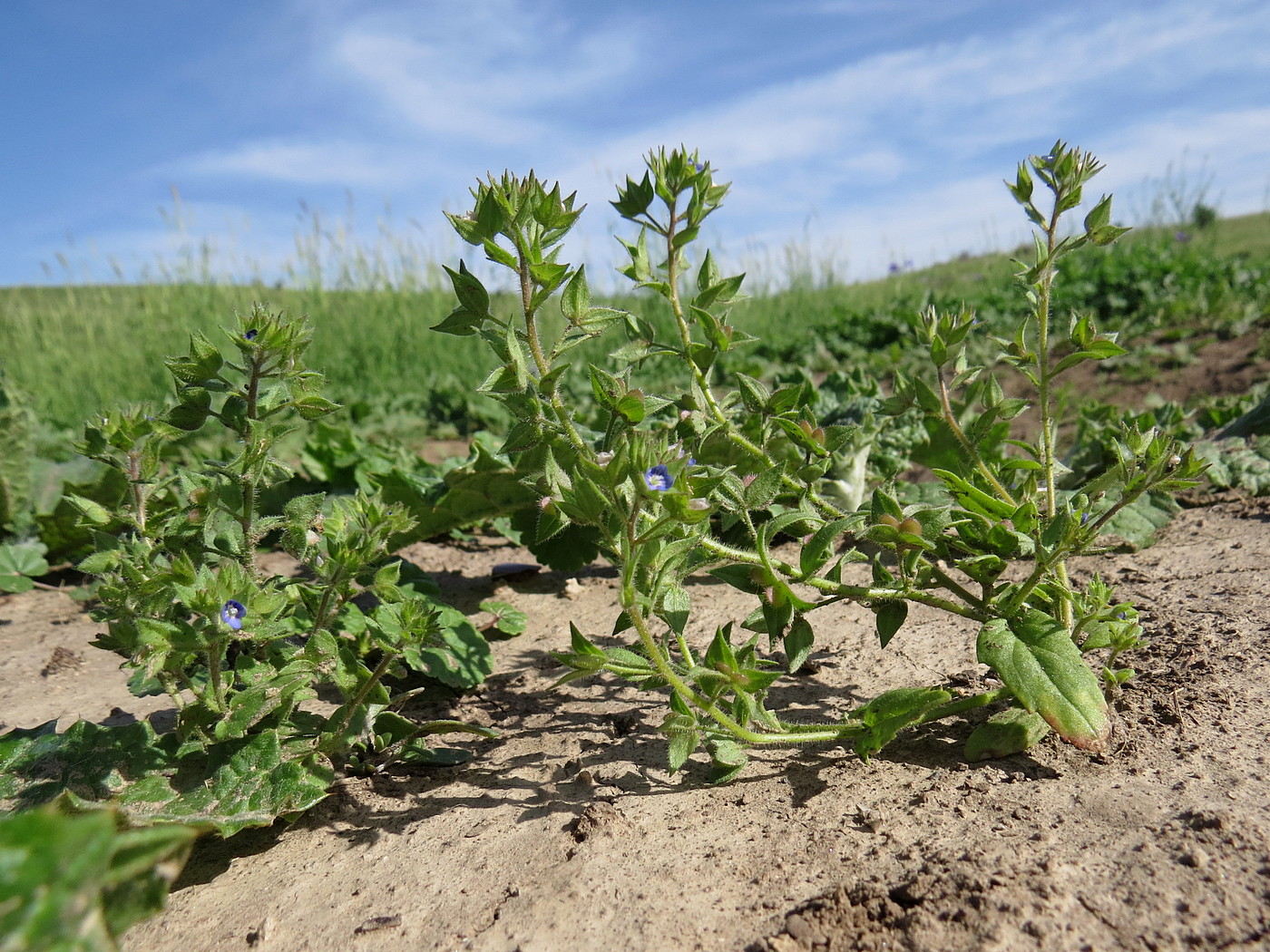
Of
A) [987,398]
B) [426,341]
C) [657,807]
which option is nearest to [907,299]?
[426,341]

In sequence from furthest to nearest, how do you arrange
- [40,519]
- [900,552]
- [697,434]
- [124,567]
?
[40,519]
[697,434]
[900,552]
[124,567]

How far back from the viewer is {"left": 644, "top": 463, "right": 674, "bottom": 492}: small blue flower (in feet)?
4.20

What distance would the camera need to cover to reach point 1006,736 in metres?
1.52

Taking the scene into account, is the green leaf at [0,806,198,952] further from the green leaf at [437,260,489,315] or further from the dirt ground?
the green leaf at [437,260,489,315]

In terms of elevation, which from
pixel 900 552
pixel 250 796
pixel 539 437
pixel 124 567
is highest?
pixel 539 437

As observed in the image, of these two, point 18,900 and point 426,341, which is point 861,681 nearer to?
point 18,900

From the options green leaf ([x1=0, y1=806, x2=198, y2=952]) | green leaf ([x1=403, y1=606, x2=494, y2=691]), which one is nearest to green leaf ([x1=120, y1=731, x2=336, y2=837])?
green leaf ([x1=403, y1=606, x2=494, y2=691])

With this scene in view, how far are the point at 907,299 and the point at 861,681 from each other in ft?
27.0

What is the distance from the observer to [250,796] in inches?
57.9

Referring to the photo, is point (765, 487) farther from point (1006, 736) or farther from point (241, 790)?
point (241, 790)

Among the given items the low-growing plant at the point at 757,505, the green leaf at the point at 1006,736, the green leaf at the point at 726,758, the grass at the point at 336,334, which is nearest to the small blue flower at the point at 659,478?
the low-growing plant at the point at 757,505

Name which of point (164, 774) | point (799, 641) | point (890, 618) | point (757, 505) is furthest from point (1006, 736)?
point (164, 774)

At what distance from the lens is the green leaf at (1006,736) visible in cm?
151

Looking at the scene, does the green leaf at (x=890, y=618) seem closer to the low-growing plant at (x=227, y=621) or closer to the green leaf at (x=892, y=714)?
the green leaf at (x=892, y=714)
